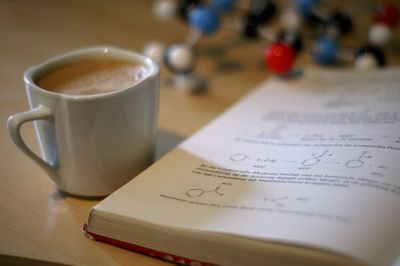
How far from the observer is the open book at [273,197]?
1.12 feet

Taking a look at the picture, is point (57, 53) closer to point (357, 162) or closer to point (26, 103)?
point (26, 103)

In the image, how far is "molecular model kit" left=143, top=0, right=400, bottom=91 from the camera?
69 cm

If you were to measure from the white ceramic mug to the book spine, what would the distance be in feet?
0.18

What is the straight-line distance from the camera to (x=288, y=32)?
0.75m

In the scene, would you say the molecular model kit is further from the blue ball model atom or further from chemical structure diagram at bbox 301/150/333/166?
chemical structure diagram at bbox 301/150/333/166

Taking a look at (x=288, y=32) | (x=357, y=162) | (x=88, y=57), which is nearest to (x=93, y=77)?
(x=88, y=57)

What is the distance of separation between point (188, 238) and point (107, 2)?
0.79m

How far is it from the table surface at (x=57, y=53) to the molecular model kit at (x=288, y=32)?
0.04 metres

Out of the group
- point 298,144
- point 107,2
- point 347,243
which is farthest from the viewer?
point 107,2

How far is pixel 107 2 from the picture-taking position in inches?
40.7

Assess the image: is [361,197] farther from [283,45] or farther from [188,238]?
[283,45]

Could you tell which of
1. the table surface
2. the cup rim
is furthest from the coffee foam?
the table surface

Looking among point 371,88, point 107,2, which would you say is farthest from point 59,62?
point 107,2

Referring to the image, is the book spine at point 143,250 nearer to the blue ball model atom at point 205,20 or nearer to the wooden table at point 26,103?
the wooden table at point 26,103
